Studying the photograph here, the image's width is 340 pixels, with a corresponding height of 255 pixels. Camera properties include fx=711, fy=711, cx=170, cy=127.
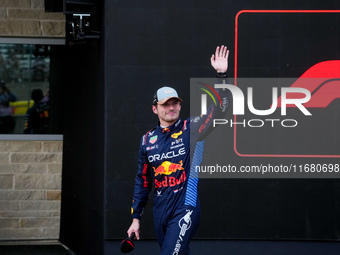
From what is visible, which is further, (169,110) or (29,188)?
(29,188)

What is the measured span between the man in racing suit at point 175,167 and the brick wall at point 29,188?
4145 mm

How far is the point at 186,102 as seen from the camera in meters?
8.09

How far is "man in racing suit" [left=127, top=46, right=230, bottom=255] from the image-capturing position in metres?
6.00

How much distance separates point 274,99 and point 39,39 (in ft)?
12.6

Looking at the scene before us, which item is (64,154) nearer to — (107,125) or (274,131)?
(107,125)

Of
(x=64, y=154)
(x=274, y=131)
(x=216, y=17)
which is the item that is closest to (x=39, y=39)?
(x=64, y=154)

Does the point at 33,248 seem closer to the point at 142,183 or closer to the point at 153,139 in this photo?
the point at 142,183

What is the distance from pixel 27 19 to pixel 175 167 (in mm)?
4914

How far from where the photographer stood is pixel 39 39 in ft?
33.7

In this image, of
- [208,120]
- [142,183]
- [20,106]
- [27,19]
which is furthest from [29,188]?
[208,120]

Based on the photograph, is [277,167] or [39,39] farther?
[39,39]

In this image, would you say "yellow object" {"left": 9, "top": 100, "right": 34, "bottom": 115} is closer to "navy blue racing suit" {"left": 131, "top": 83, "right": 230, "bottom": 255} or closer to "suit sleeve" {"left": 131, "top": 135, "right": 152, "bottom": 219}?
"suit sleeve" {"left": 131, "top": 135, "right": 152, "bottom": 219}

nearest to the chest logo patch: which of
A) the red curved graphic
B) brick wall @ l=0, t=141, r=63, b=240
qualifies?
the red curved graphic

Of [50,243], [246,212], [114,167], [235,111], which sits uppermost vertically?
[235,111]
